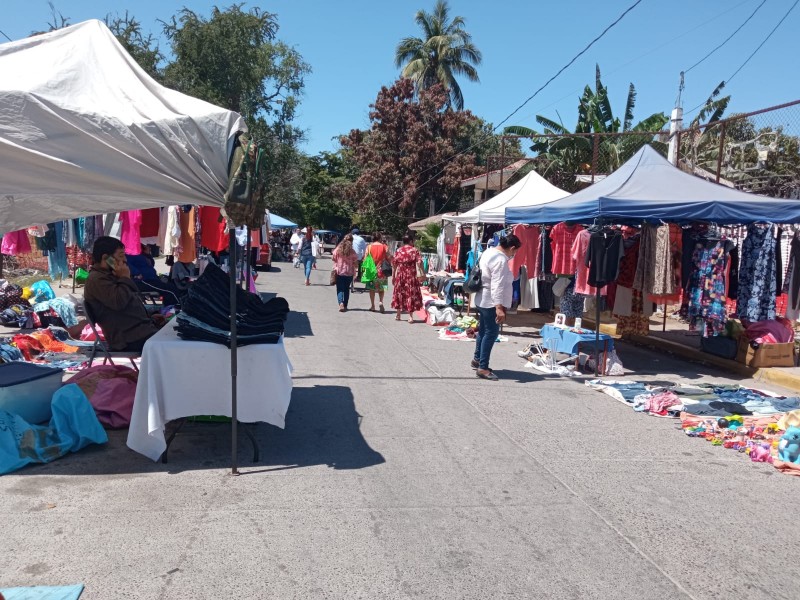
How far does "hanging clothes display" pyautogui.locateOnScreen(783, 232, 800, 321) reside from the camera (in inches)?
376

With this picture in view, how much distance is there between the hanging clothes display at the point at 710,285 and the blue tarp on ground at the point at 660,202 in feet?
1.42

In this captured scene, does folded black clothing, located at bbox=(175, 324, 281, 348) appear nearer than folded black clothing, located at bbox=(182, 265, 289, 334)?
Yes

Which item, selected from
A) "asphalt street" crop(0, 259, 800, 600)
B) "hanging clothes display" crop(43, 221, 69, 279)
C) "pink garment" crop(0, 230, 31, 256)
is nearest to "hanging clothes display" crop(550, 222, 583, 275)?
"asphalt street" crop(0, 259, 800, 600)

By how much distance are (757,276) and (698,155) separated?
48.9 feet

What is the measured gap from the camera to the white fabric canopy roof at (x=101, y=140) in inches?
184

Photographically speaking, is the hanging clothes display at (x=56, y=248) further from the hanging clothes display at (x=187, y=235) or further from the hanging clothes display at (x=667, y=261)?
the hanging clothes display at (x=667, y=261)

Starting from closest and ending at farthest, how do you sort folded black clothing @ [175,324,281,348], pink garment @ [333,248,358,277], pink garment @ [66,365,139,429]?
folded black clothing @ [175,324,281,348], pink garment @ [66,365,139,429], pink garment @ [333,248,358,277]

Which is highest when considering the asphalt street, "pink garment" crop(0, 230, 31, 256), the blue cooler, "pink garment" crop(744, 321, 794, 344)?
"pink garment" crop(0, 230, 31, 256)

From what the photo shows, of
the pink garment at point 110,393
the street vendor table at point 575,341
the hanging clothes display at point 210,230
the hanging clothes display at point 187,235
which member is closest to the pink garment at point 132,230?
the hanging clothes display at point 187,235

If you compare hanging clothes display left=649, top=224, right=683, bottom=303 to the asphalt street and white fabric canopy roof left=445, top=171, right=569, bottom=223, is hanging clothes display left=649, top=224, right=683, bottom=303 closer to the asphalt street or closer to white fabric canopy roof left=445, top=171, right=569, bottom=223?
the asphalt street

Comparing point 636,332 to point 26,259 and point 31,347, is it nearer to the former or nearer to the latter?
point 31,347

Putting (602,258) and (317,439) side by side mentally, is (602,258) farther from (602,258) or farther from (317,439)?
(317,439)

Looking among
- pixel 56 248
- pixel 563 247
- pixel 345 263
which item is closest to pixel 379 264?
pixel 345 263

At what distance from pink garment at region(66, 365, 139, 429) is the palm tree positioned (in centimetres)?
3810
